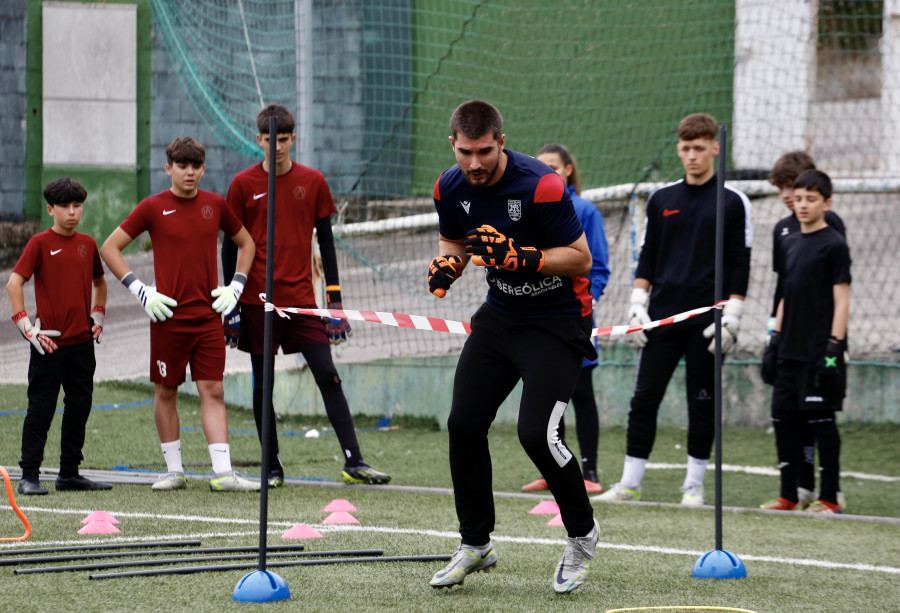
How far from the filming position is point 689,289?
647 cm

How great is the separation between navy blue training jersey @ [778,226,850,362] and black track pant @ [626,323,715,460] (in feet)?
1.54

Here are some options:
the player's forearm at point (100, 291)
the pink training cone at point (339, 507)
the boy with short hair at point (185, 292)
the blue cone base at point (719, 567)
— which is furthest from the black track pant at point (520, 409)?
the player's forearm at point (100, 291)

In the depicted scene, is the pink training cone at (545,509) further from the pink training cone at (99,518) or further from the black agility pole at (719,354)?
the pink training cone at (99,518)

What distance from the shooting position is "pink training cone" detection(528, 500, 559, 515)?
20.2ft

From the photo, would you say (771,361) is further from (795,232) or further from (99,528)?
(99,528)

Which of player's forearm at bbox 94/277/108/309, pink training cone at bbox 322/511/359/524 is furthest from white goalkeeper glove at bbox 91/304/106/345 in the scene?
pink training cone at bbox 322/511/359/524

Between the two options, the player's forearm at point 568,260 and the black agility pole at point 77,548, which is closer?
the player's forearm at point 568,260

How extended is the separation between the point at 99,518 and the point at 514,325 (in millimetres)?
2243

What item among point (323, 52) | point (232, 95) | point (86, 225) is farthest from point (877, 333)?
point (86, 225)

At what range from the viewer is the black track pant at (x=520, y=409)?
441 centimetres

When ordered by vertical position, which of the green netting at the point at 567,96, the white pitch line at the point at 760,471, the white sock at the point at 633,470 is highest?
the green netting at the point at 567,96

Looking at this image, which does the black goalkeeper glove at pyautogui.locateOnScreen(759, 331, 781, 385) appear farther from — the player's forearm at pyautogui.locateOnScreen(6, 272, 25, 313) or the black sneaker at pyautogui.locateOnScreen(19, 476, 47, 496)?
the player's forearm at pyautogui.locateOnScreen(6, 272, 25, 313)

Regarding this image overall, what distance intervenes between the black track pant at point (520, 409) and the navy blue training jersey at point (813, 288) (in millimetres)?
2377

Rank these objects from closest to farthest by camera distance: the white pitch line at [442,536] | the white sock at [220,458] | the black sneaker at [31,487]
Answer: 1. the white pitch line at [442,536]
2. the black sneaker at [31,487]
3. the white sock at [220,458]
